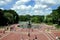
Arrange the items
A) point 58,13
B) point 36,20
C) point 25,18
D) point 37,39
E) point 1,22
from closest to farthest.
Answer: point 37,39 → point 1,22 → point 58,13 → point 36,20 → point 25,18

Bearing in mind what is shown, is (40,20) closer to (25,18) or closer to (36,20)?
(36,20)

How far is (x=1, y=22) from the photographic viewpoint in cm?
7562

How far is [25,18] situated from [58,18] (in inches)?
3581

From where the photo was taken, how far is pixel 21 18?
170 metres

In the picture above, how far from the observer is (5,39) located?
1244 inches

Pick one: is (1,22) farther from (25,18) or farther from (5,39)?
(25,18)

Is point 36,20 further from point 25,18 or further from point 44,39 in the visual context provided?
point 44,39

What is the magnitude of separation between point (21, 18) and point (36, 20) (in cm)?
5364

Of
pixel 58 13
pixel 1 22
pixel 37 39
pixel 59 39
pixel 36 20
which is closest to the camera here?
pixel 59 39

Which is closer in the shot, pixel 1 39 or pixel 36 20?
pixel 1 39

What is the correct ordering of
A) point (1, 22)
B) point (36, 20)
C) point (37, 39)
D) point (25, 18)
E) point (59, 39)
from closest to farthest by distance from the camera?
point (59, 39) < point (37, 39) < point (1, 22) < point (36, 20) < point (25, 18)

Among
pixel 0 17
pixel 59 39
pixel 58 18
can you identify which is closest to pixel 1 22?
pixel 0 17

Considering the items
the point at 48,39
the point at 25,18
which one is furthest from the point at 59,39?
the point at 25,18

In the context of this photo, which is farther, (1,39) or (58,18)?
(58,18)
